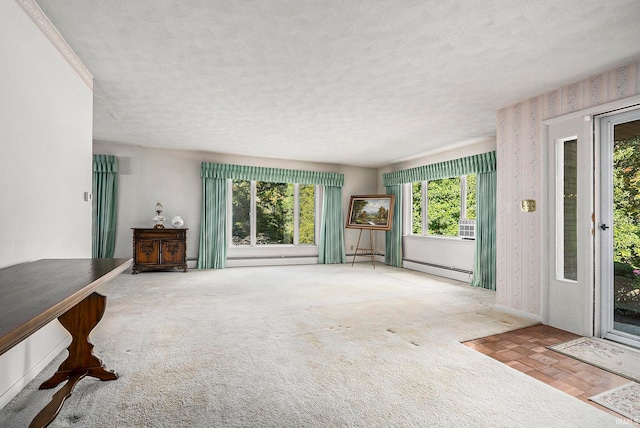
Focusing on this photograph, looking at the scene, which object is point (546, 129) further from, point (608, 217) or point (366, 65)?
point (366, 65)

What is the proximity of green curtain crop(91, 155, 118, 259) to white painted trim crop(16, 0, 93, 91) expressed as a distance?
331 centimetres

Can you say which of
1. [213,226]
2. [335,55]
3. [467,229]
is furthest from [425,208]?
[335,55]

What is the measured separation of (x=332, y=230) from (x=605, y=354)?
5.36m

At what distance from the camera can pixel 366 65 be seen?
2.76 m

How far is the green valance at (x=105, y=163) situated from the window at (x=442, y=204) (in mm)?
5847

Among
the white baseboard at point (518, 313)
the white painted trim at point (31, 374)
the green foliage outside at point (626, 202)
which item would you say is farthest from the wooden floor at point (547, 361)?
the white painted trim at point (31, 374)

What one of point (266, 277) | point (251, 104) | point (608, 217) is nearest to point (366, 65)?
Answer: point (251, 104)

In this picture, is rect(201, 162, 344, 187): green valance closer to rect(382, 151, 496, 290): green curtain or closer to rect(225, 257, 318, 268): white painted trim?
rect(225, 257, 318, 268): white painted trim

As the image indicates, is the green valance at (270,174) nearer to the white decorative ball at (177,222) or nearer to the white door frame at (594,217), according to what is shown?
the white decorative ball at (177,222)

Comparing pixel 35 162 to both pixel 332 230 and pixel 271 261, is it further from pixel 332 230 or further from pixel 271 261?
pixel 332 230

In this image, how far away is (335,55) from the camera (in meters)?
2.59

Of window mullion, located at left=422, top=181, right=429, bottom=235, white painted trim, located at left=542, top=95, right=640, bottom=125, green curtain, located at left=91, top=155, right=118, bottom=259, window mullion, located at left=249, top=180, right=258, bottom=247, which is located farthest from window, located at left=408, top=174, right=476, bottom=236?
green curtain, located at left=91, top=155, right=118, bottom=259

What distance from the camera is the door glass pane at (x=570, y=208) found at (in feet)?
10.1

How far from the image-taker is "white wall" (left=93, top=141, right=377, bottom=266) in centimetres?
600
